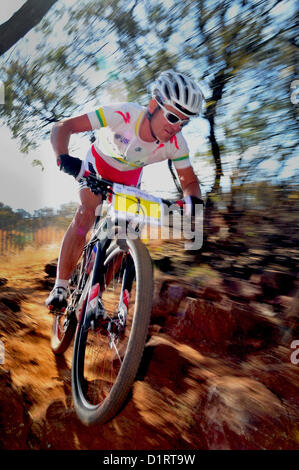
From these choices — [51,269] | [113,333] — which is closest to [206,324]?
[113,333]

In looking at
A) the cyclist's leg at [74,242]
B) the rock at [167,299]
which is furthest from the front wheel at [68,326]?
the rock at [167,299]

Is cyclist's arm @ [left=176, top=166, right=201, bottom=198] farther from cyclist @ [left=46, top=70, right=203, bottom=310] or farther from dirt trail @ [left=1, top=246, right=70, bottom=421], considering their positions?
dirt trail @ [left=1, top=246, right=70, bottom=421]

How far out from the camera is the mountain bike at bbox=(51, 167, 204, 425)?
1.63m

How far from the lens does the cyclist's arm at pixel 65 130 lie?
2131mm

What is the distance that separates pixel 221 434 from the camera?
1.76m

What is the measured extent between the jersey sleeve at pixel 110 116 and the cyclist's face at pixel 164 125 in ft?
0.84

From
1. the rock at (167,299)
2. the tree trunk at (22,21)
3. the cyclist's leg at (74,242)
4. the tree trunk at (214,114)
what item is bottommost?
the rock at (167,299)

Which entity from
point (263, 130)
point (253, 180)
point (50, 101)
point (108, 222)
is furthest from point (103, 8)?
point (108, 222)

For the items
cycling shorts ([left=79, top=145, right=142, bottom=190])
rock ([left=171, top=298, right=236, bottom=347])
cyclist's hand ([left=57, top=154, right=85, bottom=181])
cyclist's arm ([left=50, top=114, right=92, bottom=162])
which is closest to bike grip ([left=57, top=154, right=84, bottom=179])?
cyclist's hand ([left=57, top=154, right=85, bottom=181])

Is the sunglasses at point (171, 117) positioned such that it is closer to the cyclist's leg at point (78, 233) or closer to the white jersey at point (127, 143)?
the white jersey at point (127, 143)

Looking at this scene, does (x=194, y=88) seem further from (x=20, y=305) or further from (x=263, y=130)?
(x=20, y=305)

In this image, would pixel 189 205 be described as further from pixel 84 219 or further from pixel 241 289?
pixel 241 289

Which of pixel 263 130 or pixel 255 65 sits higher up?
pixel 255 65

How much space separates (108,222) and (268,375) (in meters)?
1.90
